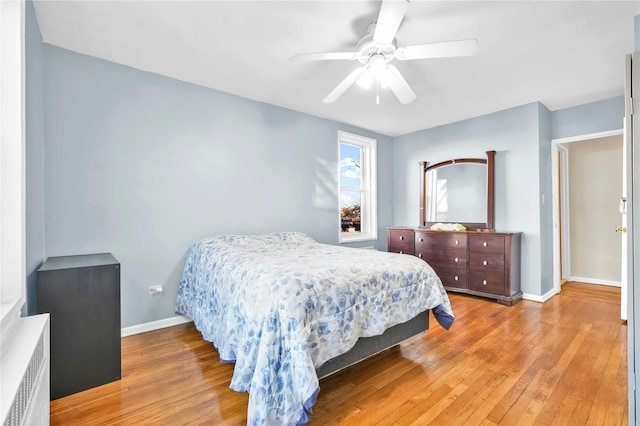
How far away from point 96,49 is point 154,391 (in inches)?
106

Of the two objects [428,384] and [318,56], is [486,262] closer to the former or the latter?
[428,384]

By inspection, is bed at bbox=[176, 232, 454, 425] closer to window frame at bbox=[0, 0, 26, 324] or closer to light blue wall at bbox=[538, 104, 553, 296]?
window frame at bbox=[0, 0, 26, 324]

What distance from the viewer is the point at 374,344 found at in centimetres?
202

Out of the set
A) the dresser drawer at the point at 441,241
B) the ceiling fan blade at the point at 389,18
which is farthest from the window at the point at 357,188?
the ceiling fan blade at the point at 389,18

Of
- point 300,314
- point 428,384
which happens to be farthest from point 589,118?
point 300,314

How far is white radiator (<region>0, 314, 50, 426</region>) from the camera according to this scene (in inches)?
35.2

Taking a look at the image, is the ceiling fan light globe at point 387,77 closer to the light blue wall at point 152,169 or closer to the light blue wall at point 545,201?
the light blue wall at point 152,169

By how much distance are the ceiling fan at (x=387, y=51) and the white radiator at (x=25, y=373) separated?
206 centimetres

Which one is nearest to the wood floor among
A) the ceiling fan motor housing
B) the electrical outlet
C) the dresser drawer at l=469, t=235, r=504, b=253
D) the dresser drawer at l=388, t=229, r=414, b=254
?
the electrical outlet

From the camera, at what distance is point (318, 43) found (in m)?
2.38

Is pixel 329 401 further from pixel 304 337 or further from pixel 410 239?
pixel 410 239

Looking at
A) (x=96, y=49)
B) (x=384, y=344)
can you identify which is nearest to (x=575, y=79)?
(x=384, y=344)

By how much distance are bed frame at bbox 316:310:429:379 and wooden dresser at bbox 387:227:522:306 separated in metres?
1.73

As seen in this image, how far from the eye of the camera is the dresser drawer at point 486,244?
360 cm
